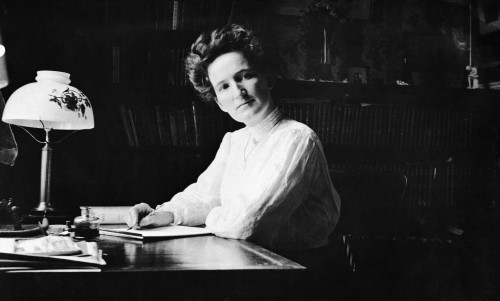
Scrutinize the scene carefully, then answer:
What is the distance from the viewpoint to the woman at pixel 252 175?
131 cm

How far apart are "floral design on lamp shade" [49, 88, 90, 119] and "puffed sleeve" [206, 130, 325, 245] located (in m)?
0.70

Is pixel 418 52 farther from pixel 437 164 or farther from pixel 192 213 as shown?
pixel 192 213

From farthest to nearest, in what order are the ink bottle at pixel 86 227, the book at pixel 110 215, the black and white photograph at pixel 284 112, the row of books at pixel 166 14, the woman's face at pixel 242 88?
the row of books at pixel 166 14 → the black and white photograph at pixel 284 112 → the woman's face at pixel 242 88 → the book at pixel 110 215 → the ink bottle at pixel 86 227

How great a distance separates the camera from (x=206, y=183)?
1771 mm

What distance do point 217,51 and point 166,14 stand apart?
1.60 ft

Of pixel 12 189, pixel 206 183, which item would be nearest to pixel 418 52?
pixel 206 183

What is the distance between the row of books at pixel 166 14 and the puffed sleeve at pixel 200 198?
563mm

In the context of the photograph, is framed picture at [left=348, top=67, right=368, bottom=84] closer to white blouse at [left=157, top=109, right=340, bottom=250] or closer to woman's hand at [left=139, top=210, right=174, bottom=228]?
white blouse at [left=157, top=109, right=340, bottom=250]

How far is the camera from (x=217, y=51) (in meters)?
1.71

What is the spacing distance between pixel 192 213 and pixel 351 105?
888mm

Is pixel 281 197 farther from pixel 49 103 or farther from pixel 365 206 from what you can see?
pixel 49 103

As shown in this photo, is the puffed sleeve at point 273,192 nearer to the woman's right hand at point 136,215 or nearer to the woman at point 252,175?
the woman at point 252,175

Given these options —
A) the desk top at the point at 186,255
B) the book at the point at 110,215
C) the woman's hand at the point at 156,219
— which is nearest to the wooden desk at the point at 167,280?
the desk top at the point at 186,255

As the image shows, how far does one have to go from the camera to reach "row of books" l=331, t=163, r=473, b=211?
2156 mm
